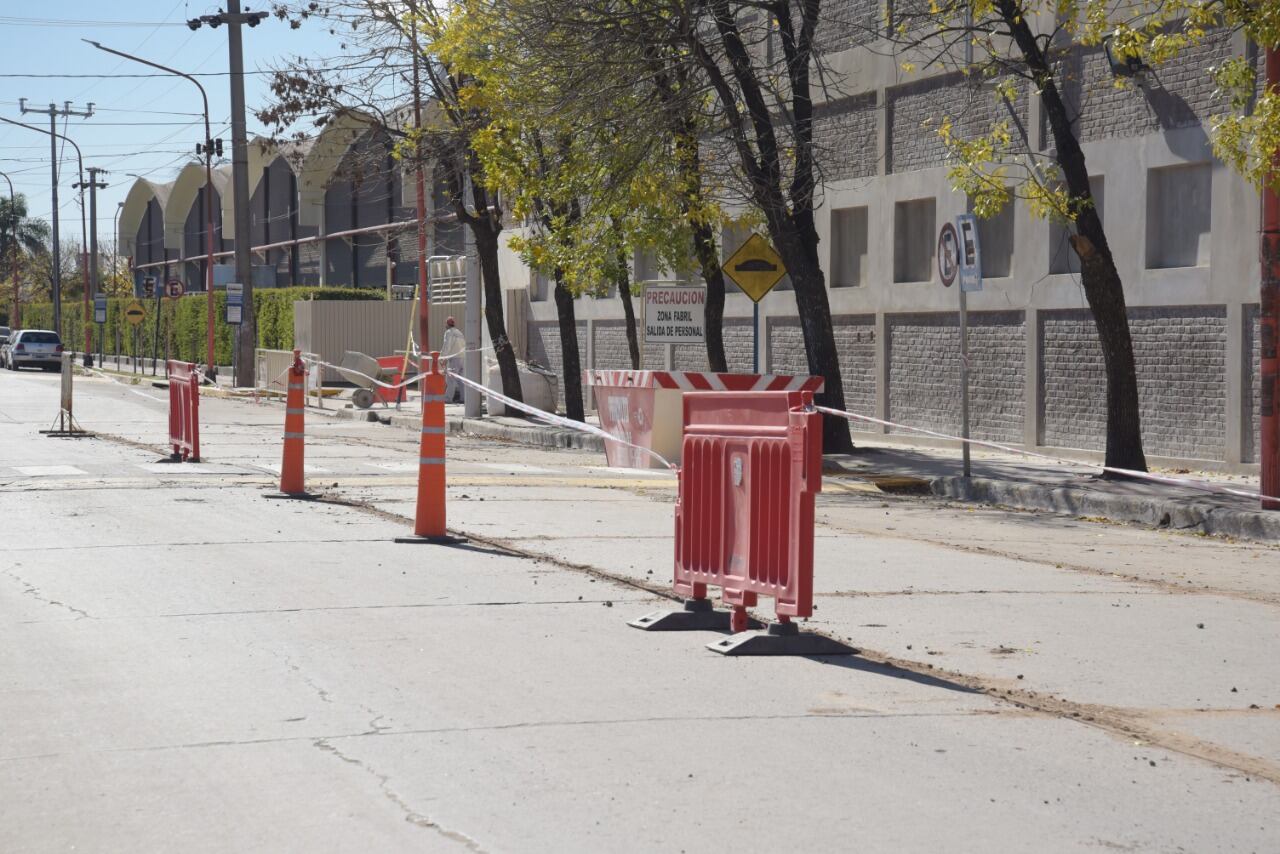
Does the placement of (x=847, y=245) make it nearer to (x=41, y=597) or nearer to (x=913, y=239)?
(x=913, y=239)

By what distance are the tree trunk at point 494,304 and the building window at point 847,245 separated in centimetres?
684

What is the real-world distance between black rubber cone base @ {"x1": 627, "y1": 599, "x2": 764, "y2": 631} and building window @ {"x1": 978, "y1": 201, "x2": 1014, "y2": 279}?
15.8 metres

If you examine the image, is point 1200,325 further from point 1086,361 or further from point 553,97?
point 553,97

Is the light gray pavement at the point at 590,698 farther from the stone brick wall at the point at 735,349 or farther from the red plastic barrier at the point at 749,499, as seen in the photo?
the stone brick wall at the point at 735,349

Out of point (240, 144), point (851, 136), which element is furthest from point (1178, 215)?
point (240, 144)

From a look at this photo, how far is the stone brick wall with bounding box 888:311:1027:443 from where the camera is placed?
2352cm

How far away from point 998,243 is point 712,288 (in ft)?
13.8

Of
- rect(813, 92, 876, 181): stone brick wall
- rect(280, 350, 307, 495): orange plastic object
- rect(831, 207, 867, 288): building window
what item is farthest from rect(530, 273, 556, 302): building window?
rect(280, 350, 307, 495): orange plastic object

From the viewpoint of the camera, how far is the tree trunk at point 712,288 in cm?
2408

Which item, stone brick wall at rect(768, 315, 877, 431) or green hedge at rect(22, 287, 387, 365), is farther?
green hedge at rect(22, 287, 387, 365)

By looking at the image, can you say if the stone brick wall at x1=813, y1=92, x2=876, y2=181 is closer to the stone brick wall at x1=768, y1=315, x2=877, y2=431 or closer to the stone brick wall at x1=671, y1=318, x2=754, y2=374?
the stone brick wall at x1=768, y1=315, x2=877, y2=431

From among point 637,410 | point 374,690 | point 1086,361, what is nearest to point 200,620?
point 374,690

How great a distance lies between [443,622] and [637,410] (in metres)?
12.3

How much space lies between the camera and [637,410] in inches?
823
